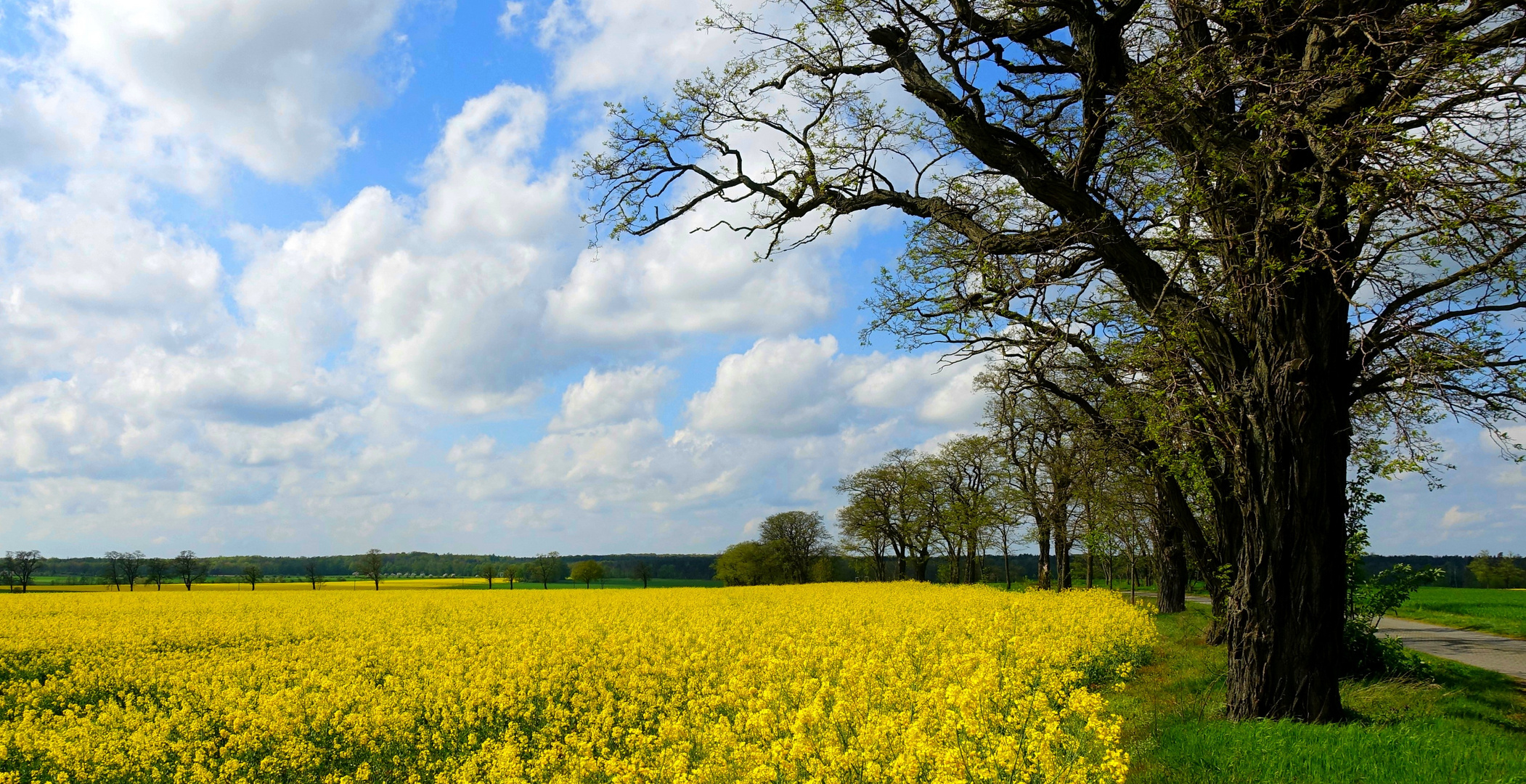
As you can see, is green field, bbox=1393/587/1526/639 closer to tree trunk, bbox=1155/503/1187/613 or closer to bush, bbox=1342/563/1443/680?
tree trunk, bbox=1155/503/1187/613

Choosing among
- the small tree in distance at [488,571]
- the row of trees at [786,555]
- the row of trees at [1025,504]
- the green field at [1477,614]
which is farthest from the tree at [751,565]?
the green field at [1477,614]

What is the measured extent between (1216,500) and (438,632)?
48.6 ft

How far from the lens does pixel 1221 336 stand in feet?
25.3

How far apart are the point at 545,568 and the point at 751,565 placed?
20932 mm

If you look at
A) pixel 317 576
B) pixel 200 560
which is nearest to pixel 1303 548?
pixel 200 560

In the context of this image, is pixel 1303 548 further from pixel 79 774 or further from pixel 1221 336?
pixel 79 774

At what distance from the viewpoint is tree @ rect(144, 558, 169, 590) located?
215 feet

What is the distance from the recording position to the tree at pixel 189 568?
215 feet

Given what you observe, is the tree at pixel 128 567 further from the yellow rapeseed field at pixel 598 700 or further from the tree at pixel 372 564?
the yellow rapeseed field at pixel 598 700

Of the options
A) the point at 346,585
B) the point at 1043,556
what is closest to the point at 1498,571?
the point at 1043,556

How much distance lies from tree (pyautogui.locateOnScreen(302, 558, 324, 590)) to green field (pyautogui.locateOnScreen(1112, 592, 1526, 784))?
72.3 m

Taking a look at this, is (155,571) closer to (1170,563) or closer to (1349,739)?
(1170,563)

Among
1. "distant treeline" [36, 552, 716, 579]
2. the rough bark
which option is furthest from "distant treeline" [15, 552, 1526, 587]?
the rough bark

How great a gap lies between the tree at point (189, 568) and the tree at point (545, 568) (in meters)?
27.5
